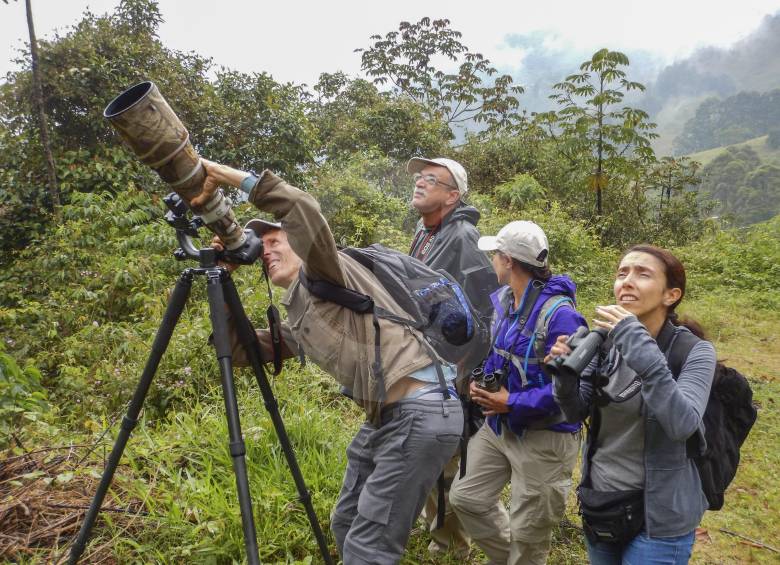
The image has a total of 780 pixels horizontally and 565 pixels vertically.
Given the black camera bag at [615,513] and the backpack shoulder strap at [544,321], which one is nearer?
the black camera bag at [615,513]

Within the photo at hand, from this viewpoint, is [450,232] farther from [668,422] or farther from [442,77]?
[442,77]

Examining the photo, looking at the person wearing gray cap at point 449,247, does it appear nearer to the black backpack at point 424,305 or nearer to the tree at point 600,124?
the black backpack at point 424,305

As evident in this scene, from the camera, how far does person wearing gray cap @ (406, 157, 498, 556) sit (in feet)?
9.41

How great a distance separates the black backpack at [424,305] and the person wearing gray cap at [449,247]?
79 cm

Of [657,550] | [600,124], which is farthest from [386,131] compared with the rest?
[657,550]

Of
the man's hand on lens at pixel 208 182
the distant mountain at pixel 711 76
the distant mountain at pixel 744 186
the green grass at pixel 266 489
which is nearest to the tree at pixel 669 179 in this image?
the distant mountain at pixel 744 186

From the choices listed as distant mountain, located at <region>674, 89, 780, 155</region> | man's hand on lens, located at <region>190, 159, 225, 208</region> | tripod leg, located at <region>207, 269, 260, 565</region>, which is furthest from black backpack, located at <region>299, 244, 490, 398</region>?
distant mountain, located at <region>674, 89, 780, 155</region>

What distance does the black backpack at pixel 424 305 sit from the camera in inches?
74.8

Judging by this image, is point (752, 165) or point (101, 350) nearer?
point (101, 350)

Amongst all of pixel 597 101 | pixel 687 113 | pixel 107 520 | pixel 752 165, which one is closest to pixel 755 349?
pixel 597 101

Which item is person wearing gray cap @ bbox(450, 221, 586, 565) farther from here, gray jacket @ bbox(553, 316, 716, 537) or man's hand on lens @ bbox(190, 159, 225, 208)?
man's hand on lens @ bbox(190, 159, 225, 208)

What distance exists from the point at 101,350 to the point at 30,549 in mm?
2777

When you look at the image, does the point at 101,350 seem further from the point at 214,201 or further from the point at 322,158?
the point at 322,158

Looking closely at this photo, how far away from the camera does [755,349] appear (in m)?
6.59
